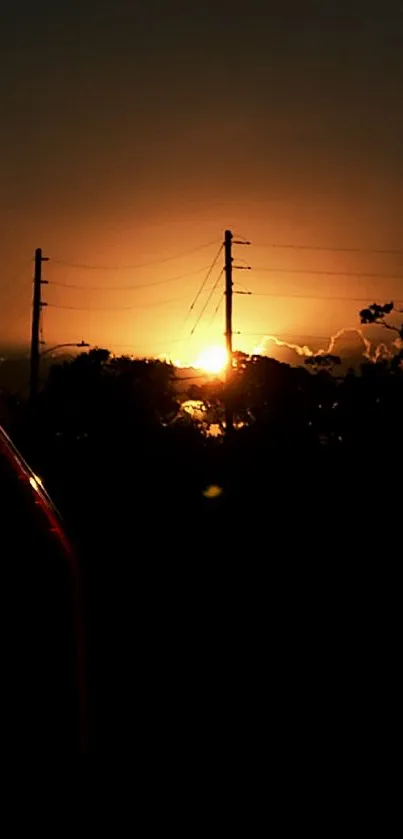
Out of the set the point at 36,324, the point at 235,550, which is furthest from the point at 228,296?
the point at 235,550

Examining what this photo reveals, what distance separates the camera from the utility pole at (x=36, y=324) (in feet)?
123

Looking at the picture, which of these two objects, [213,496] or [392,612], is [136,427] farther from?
[392,612]

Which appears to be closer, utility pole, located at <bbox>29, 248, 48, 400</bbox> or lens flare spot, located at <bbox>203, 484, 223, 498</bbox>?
lens flare spot, located at <bbox>203, 484, 223, 498</bbox>

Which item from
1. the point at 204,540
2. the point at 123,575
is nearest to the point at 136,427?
the point at 204,540

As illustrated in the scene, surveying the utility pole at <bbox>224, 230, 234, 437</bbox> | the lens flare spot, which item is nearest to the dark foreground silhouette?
the lens flare spot

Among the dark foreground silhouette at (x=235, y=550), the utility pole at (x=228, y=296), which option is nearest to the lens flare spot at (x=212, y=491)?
the dark foreground silhouette at (x=235, y=550)

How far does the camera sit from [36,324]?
38.2 metres

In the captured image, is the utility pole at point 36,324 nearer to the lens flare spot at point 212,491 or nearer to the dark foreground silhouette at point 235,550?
the dark foreground silhouette at point 235,550

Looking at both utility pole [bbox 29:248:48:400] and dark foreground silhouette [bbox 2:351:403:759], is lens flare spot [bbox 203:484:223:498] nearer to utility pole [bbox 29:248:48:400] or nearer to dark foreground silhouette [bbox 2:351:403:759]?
dark foreground silhouette [bbox 2:351:403:759]

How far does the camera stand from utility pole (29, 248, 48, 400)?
123 feet

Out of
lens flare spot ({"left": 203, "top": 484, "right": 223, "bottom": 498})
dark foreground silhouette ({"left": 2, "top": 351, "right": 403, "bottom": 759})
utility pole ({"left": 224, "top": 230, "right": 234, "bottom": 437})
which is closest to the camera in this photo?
dark foreground silhouette ({"left": 2, "top": 351, "right": 403, "bottom": 759})

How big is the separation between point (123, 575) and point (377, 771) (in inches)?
339

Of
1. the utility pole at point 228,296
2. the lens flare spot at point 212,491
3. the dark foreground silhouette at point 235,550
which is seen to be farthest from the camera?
the utility pole at point 228,296

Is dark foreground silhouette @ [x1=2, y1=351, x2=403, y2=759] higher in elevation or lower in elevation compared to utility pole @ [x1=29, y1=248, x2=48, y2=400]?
lower
